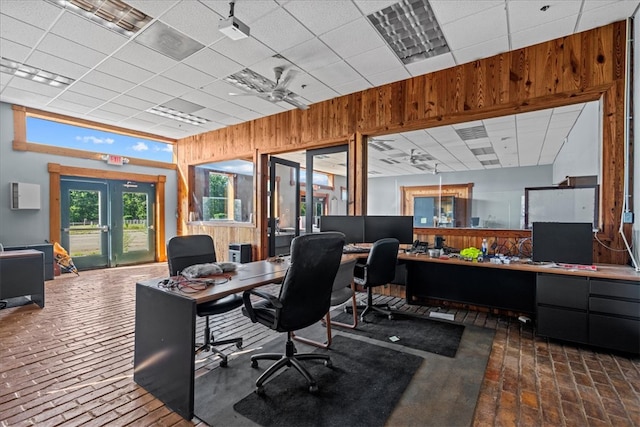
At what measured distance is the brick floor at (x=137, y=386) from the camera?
192cm

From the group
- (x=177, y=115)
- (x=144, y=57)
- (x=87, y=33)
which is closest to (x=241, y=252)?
(x=177, y=115)

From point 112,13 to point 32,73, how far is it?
2.41 meters

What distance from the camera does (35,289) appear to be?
13.0 feet

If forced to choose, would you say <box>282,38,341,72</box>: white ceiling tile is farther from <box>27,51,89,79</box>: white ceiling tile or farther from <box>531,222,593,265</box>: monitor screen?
<box>531,222,593,265</box>: monitor screen

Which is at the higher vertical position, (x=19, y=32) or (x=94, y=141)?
(x=19, y=32)

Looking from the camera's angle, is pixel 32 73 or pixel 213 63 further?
pixel 32 73

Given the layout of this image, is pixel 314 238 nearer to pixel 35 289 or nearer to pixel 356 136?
pixel 356 136

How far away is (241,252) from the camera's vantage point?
6312 millimetres

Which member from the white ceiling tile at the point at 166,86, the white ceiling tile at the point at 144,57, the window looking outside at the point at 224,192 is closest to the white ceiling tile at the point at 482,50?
the white ceiling tile at the point at 144,57

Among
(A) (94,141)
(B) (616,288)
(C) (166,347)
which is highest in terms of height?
(A) (94,141)

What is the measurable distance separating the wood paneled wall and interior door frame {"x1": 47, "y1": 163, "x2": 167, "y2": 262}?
135 inches

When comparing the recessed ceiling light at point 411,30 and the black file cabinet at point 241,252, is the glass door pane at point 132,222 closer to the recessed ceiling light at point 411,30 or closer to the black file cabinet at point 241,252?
the black file cabinet at point 241,252

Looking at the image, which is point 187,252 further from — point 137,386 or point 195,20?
point 195,20

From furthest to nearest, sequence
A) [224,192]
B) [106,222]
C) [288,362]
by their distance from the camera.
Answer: [224,192] → [106,222] → [288,362]
